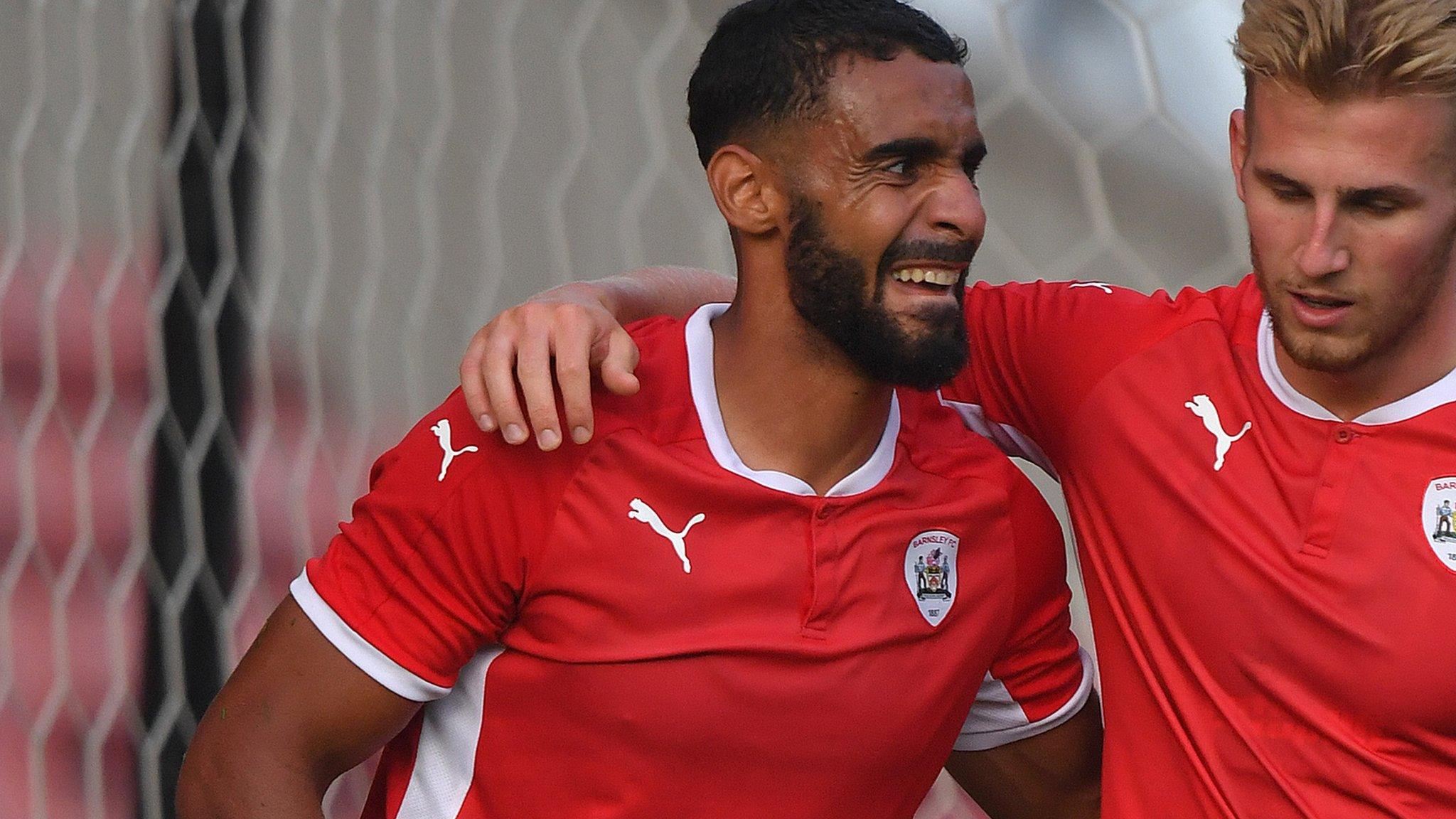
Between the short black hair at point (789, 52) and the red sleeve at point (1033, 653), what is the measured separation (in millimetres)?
275

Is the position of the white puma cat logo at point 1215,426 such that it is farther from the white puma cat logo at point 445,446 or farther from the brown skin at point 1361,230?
the white puma cat logo at point 445,446

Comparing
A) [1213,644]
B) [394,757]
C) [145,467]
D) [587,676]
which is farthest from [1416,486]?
[145,467]

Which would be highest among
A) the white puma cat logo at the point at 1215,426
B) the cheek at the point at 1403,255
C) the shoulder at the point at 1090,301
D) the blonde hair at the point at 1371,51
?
the blonde hair at the point at 1371,51

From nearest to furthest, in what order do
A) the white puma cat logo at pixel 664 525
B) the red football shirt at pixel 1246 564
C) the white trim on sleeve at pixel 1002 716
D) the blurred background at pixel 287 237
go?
the red football shirt at pixel 1246 564 < the white puma cat logo at pixel 664 525 < the white trim on sleeve at pixel 1002 716 < the blurred background at pixel 287 237

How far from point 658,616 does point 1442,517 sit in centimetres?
44

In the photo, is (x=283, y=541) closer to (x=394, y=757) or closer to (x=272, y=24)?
(x=272, y=24)

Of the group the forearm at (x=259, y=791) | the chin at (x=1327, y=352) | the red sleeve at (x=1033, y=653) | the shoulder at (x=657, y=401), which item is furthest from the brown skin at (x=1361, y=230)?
the forearm at (x=259, y=791)

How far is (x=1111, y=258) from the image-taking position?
1.27 meters

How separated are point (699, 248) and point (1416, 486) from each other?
2.26ft

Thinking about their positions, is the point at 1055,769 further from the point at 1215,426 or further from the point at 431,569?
the point at 431,569

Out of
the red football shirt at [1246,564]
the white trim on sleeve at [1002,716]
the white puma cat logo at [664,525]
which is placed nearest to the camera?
the red football shirt at [1246,564]

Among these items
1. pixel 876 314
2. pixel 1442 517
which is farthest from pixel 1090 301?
pixel 1442 517

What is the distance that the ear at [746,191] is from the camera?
3.74ft

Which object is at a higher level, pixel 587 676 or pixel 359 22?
pixel 359 22
